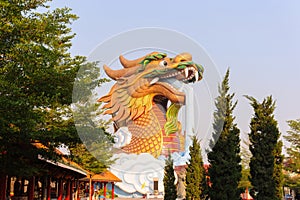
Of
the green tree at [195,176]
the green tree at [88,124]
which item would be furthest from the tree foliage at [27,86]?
the green tree at [195,176]

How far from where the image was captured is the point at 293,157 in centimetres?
2148

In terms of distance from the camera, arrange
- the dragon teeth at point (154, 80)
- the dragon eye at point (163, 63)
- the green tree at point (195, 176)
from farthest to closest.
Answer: the dragon teeth at point (154, 80)
the dragon eye at point (163, 63)
the green tree at point (195, 176)

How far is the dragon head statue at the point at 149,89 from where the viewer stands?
40844mm

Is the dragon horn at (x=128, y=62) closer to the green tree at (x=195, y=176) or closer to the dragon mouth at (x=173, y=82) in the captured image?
the dragon mouth at (x=173, y=82)

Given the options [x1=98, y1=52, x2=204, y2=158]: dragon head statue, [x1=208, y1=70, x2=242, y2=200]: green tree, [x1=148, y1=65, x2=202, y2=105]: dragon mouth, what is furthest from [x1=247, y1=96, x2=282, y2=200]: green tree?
[x1=148, y1=65, x2=202, y2=105]: dragon mouth

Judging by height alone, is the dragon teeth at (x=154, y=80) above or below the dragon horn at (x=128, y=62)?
below

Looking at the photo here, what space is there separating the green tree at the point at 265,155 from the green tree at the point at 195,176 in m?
4.41

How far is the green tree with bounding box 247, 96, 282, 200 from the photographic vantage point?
486 inches

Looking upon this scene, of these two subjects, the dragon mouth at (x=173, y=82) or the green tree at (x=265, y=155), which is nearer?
the green tree at (x=265, y=155)

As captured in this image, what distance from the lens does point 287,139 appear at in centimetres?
2291

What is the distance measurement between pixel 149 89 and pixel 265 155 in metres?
30.0

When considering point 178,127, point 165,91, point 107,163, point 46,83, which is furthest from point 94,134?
point 178,127

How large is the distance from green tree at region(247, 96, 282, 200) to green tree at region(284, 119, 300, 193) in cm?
863

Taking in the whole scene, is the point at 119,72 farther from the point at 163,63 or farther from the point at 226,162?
the point at 226,162
